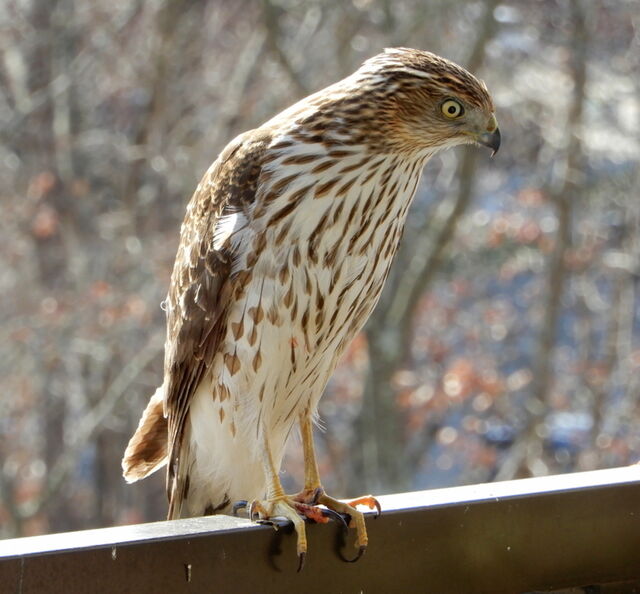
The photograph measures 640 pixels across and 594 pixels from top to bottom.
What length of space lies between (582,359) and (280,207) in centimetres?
681

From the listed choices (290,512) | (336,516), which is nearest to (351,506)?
(336,516)

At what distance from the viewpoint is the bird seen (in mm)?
3521

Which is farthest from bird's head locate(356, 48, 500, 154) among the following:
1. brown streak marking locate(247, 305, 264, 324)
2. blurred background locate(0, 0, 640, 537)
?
blurred background locate(0, 0, 640, 537)

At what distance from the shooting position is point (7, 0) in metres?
9.27

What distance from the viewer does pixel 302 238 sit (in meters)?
3.50

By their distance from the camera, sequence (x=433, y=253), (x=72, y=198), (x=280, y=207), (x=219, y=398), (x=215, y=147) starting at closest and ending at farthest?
(x=280, y=207) < (x=219, y=398) < (x=433, y=253) < (x=215, y=147) < (x=72, y=198)

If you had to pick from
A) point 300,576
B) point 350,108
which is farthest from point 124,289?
point 300,576

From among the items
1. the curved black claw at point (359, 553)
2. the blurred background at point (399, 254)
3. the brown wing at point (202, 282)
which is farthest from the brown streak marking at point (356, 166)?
the blurred background at point (399, 254)

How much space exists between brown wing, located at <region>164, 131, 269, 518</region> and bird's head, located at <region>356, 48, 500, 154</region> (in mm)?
367

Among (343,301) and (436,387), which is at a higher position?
(343,301)

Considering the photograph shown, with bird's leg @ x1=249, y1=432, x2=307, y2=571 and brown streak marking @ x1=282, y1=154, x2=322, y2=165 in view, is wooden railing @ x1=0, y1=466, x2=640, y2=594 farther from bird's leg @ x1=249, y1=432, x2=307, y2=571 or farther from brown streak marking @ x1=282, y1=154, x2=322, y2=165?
brown streak marking @ x1=282, y1=154, x2=322, y2=165

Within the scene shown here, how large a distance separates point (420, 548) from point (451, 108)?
1286mm

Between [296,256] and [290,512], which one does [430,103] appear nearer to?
[296,256]

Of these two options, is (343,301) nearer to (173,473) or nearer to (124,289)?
(173,473)
